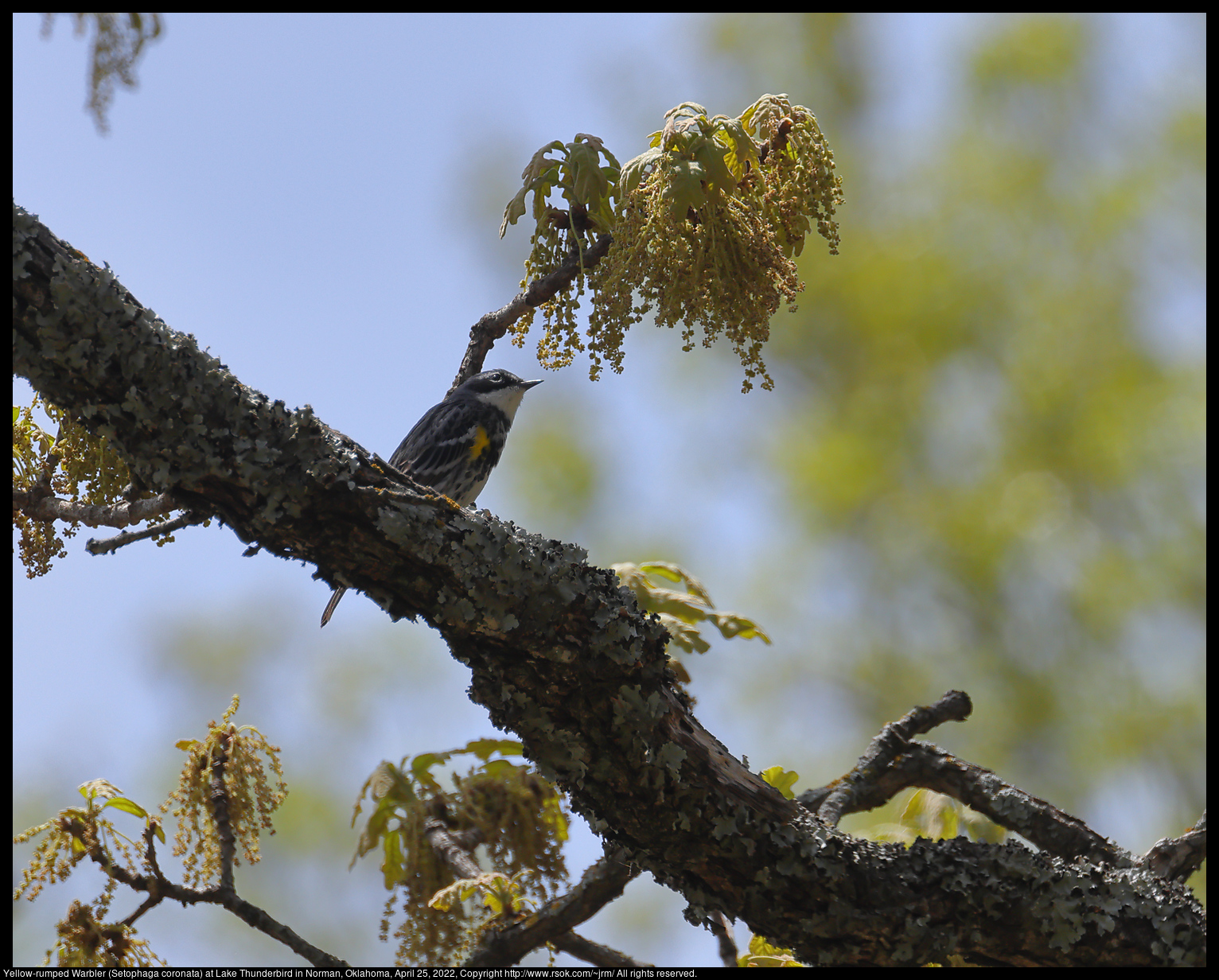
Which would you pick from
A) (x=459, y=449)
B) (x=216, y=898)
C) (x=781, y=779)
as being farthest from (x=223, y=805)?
(x=459, y=449)

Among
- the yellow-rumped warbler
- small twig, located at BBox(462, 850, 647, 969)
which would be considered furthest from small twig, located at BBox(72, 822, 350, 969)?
the yellow-rumped warbler

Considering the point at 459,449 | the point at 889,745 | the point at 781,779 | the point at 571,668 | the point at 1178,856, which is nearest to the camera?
the point at 571,668

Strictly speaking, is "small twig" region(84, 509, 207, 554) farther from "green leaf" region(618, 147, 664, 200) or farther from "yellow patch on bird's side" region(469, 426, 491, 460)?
"yellow patch on bird's side" region(469, 426, 491, 460)

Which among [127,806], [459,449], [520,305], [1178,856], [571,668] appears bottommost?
[127,806]

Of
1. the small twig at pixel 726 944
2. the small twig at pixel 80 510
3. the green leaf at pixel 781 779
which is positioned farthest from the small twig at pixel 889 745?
the small twig at pixel 80 510

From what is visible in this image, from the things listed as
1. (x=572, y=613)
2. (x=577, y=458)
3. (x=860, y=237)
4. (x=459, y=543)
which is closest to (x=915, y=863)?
(x=572, y=613)

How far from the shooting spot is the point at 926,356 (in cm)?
1238

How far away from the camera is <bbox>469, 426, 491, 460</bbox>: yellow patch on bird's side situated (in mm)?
4441

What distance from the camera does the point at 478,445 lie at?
445 cm

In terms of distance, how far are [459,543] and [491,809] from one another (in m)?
1.41

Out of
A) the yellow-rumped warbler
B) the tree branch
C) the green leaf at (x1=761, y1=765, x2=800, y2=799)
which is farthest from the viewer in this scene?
the yellow-rumped warbler

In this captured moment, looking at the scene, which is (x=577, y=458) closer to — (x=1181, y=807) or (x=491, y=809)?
(x=1181, y=807)

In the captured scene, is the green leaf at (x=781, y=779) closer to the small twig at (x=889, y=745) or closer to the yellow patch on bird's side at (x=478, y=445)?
the small twig at (x=889, y=745)

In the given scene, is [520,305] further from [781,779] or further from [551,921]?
[551,921]
